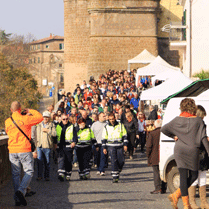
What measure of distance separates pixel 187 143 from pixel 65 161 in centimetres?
582

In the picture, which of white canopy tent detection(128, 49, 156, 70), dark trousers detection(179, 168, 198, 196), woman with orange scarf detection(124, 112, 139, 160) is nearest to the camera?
dark trousers detection(179, 168, 198, 196)

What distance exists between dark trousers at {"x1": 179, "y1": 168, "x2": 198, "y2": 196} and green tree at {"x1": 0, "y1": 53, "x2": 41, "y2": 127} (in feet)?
173

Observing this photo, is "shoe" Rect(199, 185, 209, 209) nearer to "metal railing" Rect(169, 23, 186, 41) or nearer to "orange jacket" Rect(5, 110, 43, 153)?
"orange jacket" Rect(5, 110, 43, 153)

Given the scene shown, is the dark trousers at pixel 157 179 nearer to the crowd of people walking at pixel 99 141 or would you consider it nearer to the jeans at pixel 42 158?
the crowd of people walking at pixel 99 141

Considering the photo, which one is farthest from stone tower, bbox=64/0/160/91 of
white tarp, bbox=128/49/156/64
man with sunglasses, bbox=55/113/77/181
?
man with sunglasses, bbox=55/113/77/181

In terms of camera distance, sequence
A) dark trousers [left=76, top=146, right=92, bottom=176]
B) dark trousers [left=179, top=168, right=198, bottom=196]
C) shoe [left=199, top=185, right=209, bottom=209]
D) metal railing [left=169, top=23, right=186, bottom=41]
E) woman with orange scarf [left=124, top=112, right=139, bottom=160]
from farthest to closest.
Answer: metal railing [left=169, top=23, right=186, bottom=41], woman with orange scarf [left=124, top=112, right=139, bottom=160], dark trousers [left=76, top=146, right=92, bottom=176], shoe [left=199, top=185, right=209, bottom=209], dark trousers [left=179, top=168, right=198, bottom=196]

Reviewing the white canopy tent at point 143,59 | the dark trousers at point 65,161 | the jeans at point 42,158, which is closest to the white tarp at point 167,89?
the dark trousers at point 65,161

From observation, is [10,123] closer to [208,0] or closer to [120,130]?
[120,130]

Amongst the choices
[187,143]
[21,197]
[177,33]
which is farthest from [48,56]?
[187,143]

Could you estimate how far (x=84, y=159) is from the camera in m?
14.0

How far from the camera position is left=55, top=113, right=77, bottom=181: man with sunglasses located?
13.8 metres

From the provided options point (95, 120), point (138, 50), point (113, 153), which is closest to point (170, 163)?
point (113, 153)

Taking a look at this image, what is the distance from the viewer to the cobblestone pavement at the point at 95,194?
Result: 1009cm

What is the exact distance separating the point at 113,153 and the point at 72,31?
41.6 metres
